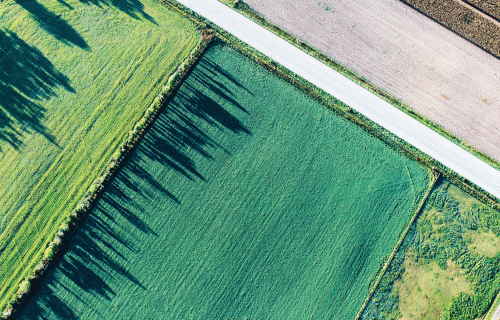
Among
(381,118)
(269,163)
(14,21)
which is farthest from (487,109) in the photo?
(14,21)

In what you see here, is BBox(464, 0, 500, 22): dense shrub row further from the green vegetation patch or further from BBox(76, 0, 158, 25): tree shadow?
BBox(76, 0, 158, 25): tree shadow

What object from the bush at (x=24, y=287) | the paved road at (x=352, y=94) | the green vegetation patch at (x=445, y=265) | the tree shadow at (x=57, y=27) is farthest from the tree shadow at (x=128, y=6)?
the green vegetation patch at (x=445, y=265)

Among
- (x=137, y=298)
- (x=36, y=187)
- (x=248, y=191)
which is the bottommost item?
(x=137, y=298)

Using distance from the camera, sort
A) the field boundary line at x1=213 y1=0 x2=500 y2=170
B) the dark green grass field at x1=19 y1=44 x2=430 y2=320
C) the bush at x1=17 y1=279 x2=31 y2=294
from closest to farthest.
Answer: the bush at x1=17 y1=279 x2=31 y2=294
the dark green grass field at x1=19 y1=44 x2=430 y2=320
the field boundary line at x1=213 y1=0 x2=500 y2=170

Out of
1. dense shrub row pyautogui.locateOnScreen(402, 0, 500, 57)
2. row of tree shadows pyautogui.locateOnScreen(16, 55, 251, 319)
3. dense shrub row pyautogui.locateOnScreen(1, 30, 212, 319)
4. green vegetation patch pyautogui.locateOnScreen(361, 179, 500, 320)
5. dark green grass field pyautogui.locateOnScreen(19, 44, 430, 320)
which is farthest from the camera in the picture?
dense shrub row pyautogui.locateOnScreen(402, 0, 500, 57)

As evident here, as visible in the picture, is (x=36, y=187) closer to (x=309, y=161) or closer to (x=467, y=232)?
(x=309, y=161)

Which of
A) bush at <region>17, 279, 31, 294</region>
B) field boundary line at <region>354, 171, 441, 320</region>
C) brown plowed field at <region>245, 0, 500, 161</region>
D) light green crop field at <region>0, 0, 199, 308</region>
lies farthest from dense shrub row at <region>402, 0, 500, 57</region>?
bush at <region>17, 279, 31, 294</region>

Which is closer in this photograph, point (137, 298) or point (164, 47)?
point (137, 298)

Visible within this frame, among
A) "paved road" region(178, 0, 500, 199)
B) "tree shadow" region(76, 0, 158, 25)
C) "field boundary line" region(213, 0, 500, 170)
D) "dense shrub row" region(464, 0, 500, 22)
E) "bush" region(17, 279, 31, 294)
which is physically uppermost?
"dense shrub row" region(464, 0, 500, 22)
